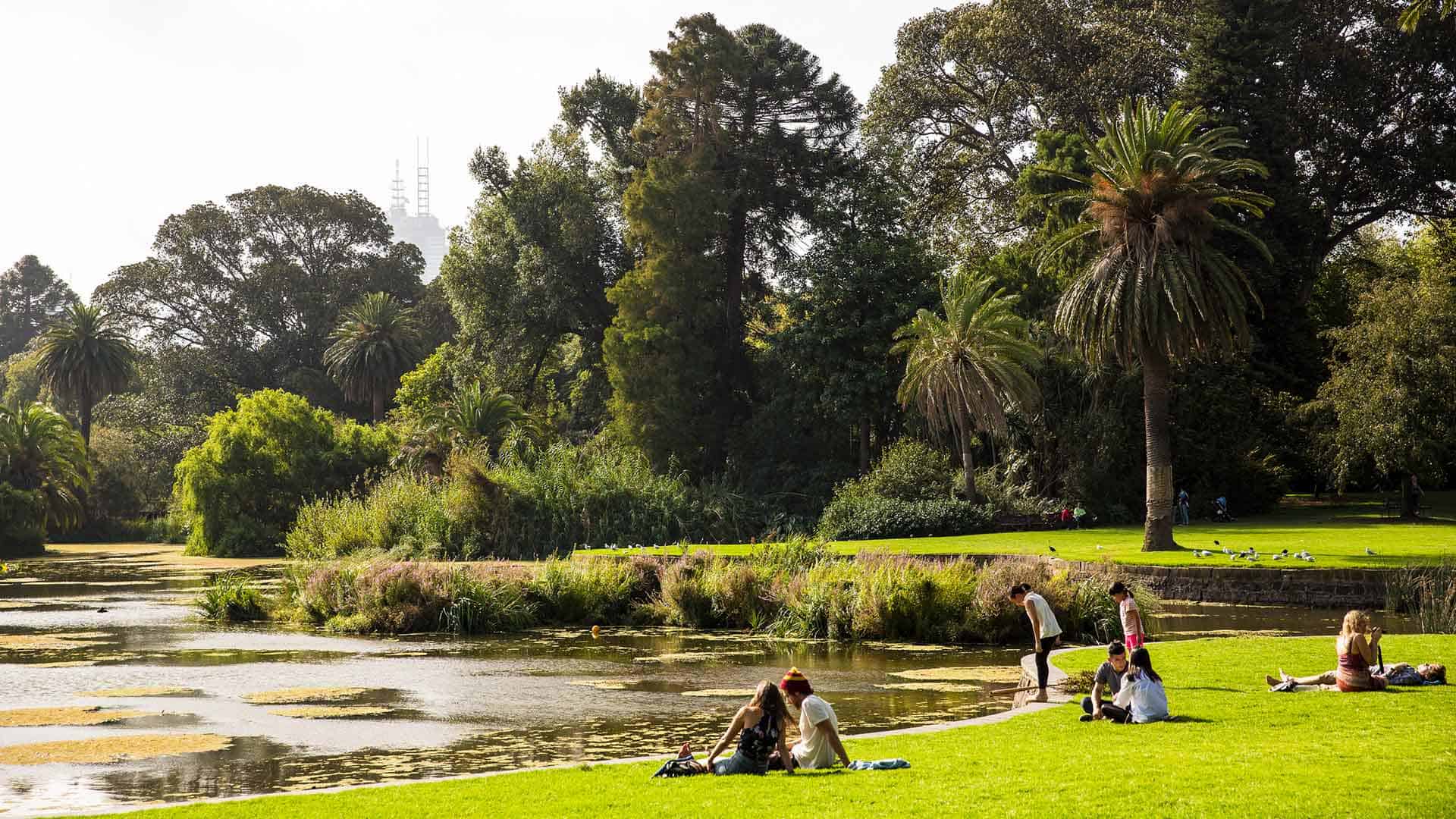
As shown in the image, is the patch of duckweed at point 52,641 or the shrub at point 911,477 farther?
the shrub at point 911,477

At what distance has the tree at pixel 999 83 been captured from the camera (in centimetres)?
5516

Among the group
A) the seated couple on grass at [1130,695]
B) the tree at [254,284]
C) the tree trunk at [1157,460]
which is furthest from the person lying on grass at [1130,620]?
the tree at [254,284]

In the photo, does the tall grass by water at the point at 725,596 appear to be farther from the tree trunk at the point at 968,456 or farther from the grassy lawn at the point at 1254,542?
the tree trunk at the point at 968,456

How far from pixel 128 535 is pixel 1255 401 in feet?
211

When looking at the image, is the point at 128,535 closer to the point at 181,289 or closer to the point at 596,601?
the point at 181,289

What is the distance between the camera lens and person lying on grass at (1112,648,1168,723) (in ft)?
46.7

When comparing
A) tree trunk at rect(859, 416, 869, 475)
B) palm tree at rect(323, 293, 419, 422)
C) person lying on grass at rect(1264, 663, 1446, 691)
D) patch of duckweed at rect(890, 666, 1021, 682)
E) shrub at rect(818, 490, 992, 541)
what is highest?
palm tree at rect(323, 293, 419, 422)

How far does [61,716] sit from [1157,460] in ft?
95.0

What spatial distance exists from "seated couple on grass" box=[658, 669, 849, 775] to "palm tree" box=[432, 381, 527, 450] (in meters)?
44.0

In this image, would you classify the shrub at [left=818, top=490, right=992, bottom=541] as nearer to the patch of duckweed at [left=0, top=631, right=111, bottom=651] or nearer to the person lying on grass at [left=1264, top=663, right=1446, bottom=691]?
the patch of duckweed at [left=0, top=631, right=111, bottom=651]

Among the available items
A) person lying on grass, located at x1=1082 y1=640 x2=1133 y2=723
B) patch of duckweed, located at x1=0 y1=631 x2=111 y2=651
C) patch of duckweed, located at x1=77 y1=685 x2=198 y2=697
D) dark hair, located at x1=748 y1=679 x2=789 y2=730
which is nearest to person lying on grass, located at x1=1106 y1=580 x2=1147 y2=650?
person lying on grass, located at x1=1082 y1=640 x2=1133 y2=723

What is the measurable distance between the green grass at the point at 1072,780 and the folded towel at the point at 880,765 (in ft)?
0.80

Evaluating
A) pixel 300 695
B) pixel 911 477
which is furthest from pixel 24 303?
pixel 300 695

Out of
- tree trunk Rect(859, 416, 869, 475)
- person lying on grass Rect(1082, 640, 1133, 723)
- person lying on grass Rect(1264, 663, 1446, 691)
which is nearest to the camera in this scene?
person lying on grass Rect(1082, 640, 1133, 723)
